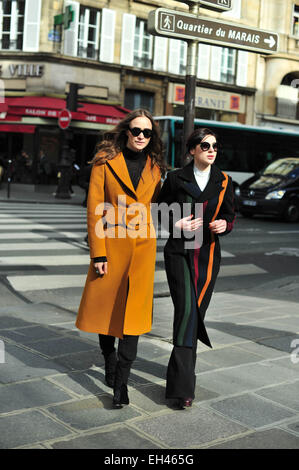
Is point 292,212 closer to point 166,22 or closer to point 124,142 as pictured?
point 166,22

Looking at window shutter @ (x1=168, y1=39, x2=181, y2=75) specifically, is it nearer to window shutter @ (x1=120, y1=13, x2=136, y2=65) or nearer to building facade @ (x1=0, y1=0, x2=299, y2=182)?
building facade @ (x1=0, y1=0, x2=299, y2=182)

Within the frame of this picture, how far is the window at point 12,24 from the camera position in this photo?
24781 millimetres

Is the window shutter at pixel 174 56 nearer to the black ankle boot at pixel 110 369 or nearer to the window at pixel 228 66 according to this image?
the window at pixel 228 66

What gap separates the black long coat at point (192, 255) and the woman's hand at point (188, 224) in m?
0.05

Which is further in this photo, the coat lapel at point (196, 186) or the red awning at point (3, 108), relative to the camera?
the red awning at point (3, 108)

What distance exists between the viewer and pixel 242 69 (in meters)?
30.4

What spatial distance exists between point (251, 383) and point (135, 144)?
5.49 ft

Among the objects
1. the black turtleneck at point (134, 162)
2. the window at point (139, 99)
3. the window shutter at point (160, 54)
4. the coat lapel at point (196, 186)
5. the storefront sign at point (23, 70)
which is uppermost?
the window shutter at point (160, 54)

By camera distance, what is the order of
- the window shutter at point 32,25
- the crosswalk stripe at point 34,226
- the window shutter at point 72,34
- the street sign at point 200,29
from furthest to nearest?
the window shutter at point 72,34 → the window shutter at point 32,25 → the crosswalk stripe at point 34,226 → the street sign at point 200,29

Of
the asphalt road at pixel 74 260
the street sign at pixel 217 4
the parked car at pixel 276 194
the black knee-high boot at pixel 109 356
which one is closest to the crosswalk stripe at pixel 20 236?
the asphalt road at pixel 74 260

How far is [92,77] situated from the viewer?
25.8 metres

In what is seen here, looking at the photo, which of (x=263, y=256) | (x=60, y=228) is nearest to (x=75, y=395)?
(x=263, y=256)

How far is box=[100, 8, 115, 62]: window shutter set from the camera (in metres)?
25.6

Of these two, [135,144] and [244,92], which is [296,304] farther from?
[244,92]
